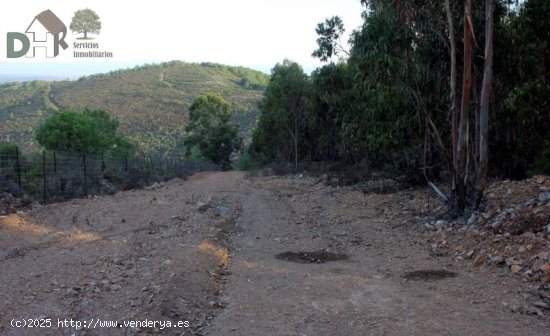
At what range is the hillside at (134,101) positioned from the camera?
2002 inches

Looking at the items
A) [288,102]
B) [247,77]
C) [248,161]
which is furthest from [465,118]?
[247,77]

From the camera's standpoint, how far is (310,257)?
8.94 metres

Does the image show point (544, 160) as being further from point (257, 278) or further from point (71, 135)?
point (71, 135)

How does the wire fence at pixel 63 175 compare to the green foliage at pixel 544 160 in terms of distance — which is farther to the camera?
the wire fence at pixel 63 175

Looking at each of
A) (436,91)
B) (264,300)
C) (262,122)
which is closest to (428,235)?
(436,91)

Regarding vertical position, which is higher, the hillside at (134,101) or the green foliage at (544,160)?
the hillside at (134,101)

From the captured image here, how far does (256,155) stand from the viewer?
52969mm

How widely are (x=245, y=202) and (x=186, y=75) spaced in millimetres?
72621

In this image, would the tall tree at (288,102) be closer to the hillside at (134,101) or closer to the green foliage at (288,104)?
the green foliage at (288,104)

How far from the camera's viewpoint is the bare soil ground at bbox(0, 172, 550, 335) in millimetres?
5320

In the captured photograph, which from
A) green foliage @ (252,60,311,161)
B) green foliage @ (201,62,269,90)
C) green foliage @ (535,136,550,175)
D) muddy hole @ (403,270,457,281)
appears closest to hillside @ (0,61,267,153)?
green foliage @ (201,62,269,90)

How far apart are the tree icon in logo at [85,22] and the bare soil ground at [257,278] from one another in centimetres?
2105

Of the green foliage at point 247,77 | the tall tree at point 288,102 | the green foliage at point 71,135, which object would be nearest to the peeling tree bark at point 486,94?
the green foliage at point 71,135

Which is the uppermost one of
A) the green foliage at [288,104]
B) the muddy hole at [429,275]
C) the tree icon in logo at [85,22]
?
the tree icon in logo at [85,22]
